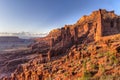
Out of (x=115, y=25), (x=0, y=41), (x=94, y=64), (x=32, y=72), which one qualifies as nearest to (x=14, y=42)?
(x=0, y=41)

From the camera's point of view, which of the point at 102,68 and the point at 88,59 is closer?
the point at 102,68

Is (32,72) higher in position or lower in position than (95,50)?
lower

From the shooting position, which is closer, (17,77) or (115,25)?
(17,77)

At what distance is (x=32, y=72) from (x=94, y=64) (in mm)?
14220

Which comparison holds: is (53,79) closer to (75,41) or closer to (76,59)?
(76,59)

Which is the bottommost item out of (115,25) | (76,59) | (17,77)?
(17,77)

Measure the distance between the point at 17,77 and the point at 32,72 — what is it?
662cm

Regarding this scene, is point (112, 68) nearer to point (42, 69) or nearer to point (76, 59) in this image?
point (76, 59)

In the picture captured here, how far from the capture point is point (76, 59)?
32.4 m

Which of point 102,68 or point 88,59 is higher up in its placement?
point 88,59

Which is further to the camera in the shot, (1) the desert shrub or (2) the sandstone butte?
(2) the sandstone butte

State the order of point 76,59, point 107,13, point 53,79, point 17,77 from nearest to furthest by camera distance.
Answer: point 53,79 → point 76,59 → point 17,77 → point 107,13

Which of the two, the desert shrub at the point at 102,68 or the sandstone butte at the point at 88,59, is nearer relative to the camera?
the desert shrub at the point at 102,68

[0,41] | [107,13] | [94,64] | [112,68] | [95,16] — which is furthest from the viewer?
[0,41]
